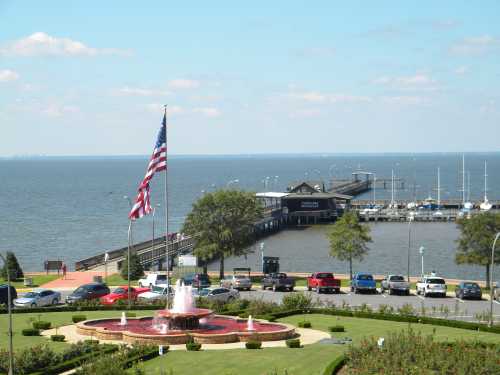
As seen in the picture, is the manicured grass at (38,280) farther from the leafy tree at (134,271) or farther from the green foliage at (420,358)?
the green foliage at (420,358)

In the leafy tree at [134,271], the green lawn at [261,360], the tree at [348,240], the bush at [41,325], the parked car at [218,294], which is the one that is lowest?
the green lawn at [261,360]

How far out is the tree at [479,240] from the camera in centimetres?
5909

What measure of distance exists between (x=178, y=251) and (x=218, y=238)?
71.0ft

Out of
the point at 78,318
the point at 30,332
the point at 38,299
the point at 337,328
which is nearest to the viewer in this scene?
the point at 30,332

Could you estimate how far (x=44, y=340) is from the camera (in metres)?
36.5

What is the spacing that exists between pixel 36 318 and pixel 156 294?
9.12m

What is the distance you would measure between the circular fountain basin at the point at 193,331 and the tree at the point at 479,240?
2403 cm

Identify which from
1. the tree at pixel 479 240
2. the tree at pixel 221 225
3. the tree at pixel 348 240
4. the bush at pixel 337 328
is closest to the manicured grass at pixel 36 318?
the bush at pixel 337 328

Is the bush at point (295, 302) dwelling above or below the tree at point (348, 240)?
below

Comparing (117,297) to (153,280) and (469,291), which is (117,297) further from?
(469,291)

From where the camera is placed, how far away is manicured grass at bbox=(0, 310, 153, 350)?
35.6 meters

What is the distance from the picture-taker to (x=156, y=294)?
5034 centimetres

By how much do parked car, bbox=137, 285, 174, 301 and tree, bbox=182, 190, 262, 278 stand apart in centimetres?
1541

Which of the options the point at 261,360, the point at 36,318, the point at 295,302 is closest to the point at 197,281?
the point at 295,302
